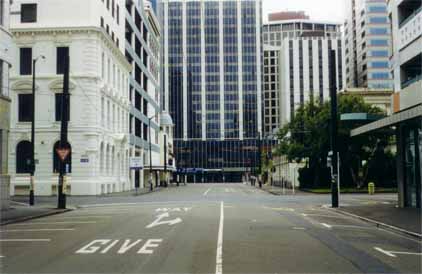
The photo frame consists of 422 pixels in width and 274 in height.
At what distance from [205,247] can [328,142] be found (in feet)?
170

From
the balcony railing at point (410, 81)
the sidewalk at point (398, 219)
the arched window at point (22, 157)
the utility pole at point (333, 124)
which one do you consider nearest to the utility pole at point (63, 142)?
the utility pole at point (333, 124)

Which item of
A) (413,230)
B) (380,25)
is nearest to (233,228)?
(413,230)

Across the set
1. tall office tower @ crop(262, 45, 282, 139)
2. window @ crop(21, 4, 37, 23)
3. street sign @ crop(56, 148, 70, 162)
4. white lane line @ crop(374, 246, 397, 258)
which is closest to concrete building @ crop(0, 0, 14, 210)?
street sign @ crop(56, 148, 70, 162)

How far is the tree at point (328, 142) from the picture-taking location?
209 ft

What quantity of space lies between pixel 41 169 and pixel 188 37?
124492 mm

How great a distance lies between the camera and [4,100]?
1189 inches

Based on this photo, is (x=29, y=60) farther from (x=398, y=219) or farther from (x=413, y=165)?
(x=398, y=219)

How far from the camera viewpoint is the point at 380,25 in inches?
5399

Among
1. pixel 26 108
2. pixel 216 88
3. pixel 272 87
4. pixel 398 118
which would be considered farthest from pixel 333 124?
pixel 272 87

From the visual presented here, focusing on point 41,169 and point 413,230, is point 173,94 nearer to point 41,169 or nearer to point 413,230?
point 41,169

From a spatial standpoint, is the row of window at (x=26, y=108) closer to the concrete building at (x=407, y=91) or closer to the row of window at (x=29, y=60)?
the row of window at (x=29, y=60)

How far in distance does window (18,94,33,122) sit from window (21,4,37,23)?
23.8 feet

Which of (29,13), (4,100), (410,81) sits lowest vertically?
(4,100)

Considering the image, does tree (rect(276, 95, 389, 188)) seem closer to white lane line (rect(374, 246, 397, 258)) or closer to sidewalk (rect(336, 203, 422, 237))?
sidewalk (rect(336, 203, 422, 237))
